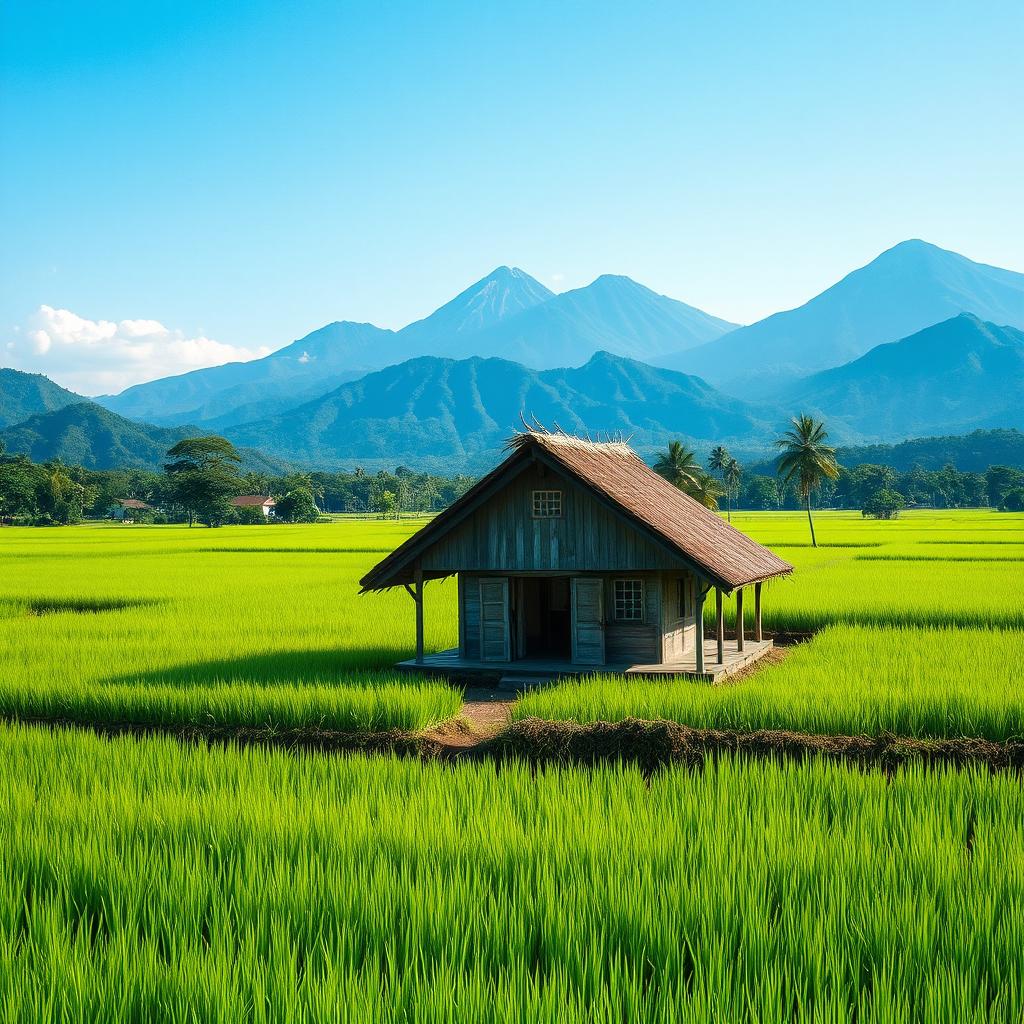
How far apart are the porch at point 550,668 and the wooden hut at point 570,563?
0.04 meters

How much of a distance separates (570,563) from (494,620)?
6.98 ft

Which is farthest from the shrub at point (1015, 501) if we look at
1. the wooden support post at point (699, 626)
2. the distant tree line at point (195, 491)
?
the wooden support post at point (699, 626)

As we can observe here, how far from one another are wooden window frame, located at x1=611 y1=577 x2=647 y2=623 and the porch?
2.92 feet

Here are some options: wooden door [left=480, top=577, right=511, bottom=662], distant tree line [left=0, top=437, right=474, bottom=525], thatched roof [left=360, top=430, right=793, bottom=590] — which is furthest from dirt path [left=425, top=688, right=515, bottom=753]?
distant tree line [left=0, top=437, right=474, bottom=525]

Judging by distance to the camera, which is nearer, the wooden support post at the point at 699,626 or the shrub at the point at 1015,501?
the wooden support post at the point at 699,626

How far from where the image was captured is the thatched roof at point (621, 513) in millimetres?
18672

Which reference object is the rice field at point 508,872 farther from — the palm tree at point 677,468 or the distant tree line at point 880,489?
the distant tree line at point 880,489

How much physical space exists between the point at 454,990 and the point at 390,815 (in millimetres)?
3258

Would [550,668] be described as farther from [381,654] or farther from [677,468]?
[677,468]

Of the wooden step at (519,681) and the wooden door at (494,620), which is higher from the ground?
the wooden door at (494,620)

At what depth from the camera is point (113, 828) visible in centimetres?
863

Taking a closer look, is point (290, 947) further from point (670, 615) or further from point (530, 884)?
point (670, 615)

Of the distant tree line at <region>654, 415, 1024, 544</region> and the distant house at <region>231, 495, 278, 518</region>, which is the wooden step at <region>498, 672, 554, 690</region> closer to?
the distant tree line at <region>654, 415, 1024, 544</region>

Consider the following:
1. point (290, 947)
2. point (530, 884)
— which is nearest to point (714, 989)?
point (530, 884)
